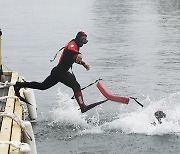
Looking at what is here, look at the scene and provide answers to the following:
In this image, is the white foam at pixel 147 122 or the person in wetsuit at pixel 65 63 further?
the white foam at pixel 147 122

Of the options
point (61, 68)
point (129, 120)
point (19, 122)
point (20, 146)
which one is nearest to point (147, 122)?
point (129, 120)

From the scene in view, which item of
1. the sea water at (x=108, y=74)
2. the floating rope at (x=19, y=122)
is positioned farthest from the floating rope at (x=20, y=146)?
the sea water at (x=108, y=74)

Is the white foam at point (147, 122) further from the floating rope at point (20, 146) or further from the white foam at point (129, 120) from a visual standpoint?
the floating rope at point (20, 146)

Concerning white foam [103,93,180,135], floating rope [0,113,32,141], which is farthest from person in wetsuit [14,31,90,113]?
floating rope [0,113,32,141]

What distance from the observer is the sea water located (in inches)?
477

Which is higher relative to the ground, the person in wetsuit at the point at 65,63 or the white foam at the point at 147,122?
the person in wetsuit at the point at 65,63

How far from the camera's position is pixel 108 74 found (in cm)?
2042

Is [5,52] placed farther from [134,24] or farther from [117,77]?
[134,24]

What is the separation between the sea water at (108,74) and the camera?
1212 centimetres

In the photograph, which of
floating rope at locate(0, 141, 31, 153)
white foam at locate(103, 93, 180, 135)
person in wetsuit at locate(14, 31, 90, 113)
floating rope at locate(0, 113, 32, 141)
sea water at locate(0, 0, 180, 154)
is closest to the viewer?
floating rope at locate(0, 141, 31, 153)

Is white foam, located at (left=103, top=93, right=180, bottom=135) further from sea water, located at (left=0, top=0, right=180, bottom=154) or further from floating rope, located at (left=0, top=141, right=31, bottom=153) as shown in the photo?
floating rope, located at (left=0, top=141, right=31, bottom=153)

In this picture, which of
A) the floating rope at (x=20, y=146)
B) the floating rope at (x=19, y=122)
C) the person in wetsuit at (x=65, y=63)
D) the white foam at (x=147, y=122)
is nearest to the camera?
the floating rope at (x=20, y=146)

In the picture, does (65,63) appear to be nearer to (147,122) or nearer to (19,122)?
(147,122)

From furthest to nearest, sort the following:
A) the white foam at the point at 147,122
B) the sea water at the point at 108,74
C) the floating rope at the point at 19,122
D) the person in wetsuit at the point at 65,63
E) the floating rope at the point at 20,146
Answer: the white foam at the point at 147,122, the sea water at the point at 108,74, the person in wetsuit at the point at 65,63, the floating rope at the point at 19,122, the floating rope at the point at 20,146
